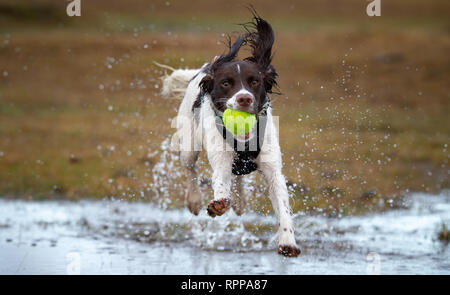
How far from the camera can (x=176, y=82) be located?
727cm

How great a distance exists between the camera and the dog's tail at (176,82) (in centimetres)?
714

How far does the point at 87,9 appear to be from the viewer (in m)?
32.8

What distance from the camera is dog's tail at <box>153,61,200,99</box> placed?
7145mm

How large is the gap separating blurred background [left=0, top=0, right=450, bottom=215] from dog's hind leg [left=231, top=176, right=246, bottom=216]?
41cm

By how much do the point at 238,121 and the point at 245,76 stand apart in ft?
1.18

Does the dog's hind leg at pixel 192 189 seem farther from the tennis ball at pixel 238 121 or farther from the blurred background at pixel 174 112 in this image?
the tennis ball at pixel 238 121

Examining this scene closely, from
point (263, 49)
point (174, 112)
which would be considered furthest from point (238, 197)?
point (174, 112)

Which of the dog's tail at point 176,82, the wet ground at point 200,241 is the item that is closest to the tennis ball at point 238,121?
the wet ground at point 200,241

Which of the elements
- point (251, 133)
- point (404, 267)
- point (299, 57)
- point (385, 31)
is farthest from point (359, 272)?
point (385, 31)

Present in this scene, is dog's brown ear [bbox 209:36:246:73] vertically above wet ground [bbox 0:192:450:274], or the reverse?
dog's brown ear [bbox 209:36:246:73]

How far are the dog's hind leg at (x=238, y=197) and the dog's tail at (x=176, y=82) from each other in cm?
119

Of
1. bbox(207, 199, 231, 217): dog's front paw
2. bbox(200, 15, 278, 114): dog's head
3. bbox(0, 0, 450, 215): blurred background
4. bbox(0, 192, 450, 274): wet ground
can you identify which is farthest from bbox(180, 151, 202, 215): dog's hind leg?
bbox(207, 199, 231, 217): dog's front paw

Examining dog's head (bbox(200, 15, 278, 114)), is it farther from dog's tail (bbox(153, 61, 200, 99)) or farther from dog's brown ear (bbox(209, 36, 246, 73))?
dog's tail (bbox(153, 61, 200, 99))
